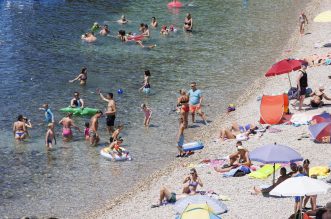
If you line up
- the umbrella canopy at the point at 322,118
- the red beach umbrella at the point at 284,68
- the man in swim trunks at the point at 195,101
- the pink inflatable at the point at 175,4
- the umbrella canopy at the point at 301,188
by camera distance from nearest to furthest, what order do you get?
the umbrella canopy at the point at 301,188
the umbrella canopy at the point at 322,118
the red beach umbrella at the point at 284,68
the man in swim trunks at the point at 195,101
the pink inflatable at the point at 175,4

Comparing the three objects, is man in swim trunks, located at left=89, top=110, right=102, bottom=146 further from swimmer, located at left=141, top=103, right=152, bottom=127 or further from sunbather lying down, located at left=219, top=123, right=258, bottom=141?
sunbather lying down, located at left=219, top=123, right=258, bottom=141

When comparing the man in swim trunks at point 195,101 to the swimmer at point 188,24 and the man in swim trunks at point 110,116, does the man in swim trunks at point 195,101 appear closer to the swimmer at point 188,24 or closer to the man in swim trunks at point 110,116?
the man in swim trunks at point 110,116

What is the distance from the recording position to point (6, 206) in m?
21.5

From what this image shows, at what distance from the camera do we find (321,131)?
22.3m

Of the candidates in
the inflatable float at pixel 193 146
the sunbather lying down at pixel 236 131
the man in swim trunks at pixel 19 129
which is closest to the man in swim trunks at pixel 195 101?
the sunbather lying down at pixel 236 131

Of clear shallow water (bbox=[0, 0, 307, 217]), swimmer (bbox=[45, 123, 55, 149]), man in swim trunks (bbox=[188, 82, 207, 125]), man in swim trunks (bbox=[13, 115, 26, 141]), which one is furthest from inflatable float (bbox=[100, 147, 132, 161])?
man in swim trunks (bbox=[188, 82, 207, 125])

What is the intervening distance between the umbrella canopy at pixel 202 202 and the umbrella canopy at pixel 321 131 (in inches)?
204

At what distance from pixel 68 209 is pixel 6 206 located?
177 centimetres

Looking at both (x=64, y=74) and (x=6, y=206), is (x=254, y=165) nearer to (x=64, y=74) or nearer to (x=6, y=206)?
(x=6, y=206)

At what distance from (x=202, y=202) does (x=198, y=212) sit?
1183 mm

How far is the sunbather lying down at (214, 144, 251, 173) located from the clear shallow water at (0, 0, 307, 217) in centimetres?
295

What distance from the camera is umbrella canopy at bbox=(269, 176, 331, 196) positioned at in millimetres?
15742

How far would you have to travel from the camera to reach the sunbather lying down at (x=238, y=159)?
21922mm

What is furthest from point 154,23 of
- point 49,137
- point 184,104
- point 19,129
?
point 49,137
